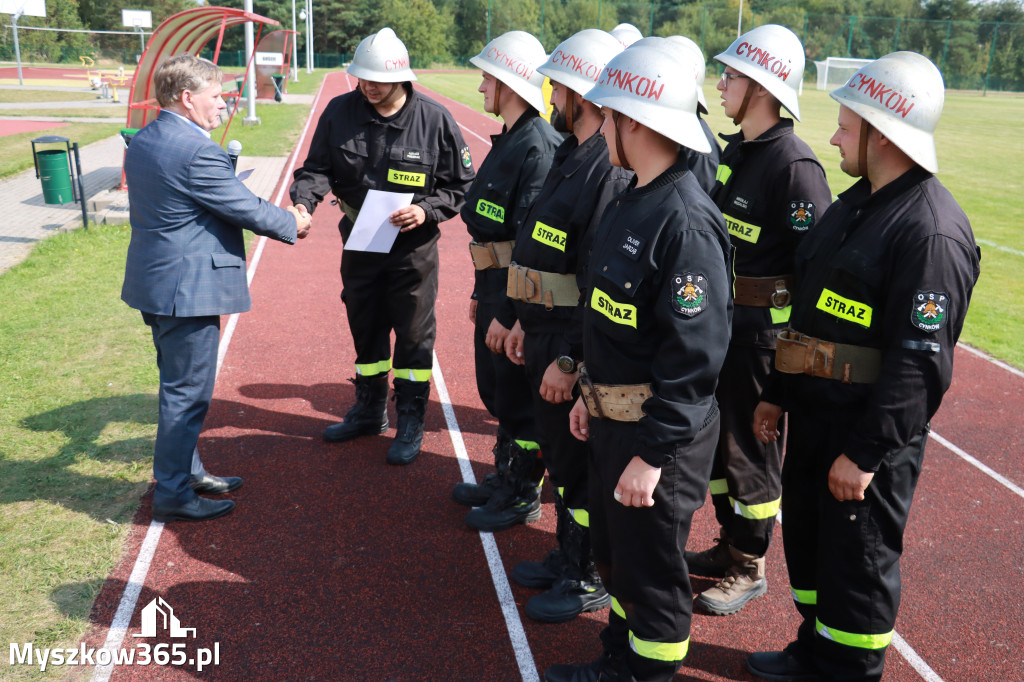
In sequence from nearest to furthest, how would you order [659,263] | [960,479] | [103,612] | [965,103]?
[659,263] → [103,612] → [960,479] → [965,103]

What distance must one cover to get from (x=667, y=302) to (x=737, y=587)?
2.00 m

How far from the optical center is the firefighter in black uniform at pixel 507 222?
4125 mm

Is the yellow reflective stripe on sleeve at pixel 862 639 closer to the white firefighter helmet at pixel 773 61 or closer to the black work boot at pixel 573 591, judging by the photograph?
the black work boot at pixel 573 591

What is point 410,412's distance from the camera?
5414 millimetres

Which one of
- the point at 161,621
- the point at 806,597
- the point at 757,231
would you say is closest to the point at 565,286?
the point at 757,231

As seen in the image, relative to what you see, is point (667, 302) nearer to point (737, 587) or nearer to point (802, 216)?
point (802, 216)

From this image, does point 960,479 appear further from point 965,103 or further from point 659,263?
point 965,103

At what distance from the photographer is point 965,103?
45344 millimetres

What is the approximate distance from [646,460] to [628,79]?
4.37 feet

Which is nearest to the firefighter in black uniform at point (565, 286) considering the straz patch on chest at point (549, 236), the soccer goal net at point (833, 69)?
the straz patch on chest at point (549, 236)

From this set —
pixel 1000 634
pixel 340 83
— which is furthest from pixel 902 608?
pixel 340 83

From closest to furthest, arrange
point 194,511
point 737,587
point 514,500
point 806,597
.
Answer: point 806,597 < point 737,587 < point 194,511 < point 514,500

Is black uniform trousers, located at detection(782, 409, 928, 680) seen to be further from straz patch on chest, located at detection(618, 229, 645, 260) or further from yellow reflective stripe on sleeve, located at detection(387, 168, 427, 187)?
yellow reflective stripe on sleeve, located at detection(387, 168, 427, 187)

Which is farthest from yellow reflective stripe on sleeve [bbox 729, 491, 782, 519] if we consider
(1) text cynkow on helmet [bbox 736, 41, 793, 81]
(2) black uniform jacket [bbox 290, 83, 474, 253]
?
(2) black uniform jacket [bbox 290, 83, 474, 253]
